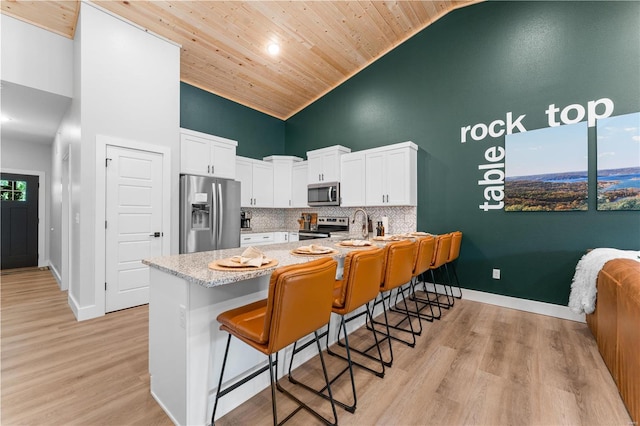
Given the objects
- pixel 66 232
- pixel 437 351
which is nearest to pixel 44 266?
pixel 66 232

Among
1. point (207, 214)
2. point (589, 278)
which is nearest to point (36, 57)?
point (207, 214)

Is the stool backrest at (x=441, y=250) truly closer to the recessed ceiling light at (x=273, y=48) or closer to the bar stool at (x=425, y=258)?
the bar stool at (x=425, y=258)

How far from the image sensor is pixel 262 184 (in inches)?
218

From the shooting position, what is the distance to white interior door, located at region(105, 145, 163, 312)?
3225 mm

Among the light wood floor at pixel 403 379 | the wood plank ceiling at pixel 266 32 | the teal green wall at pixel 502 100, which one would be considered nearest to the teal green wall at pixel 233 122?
the wood plank ceiling at pixel 266 32

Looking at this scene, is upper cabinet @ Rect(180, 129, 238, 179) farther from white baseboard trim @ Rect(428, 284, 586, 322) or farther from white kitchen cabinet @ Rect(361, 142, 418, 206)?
white baseboard trim @ Rect(428, 284, 586, 322)

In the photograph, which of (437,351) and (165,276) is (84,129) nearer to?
(165,276)

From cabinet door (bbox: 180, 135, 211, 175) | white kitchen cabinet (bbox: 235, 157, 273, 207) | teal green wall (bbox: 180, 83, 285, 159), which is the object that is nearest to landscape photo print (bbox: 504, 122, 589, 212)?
white kitchen cabinet (bbox: 235, 157, 273, 207)

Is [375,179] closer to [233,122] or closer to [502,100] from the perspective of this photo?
[502,100]

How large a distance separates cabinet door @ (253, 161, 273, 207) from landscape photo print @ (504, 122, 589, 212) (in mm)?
4098

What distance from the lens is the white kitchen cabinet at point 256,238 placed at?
4770 millimetres

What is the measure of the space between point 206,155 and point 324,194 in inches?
A: 83.0

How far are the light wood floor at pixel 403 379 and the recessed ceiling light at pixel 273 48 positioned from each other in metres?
4.06

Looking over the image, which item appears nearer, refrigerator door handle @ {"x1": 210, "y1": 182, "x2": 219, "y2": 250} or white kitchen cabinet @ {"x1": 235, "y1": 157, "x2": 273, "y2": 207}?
refrigerator door handle @ {"x1": 210, "y1": 182, "x2": 219, "y2": 250}
